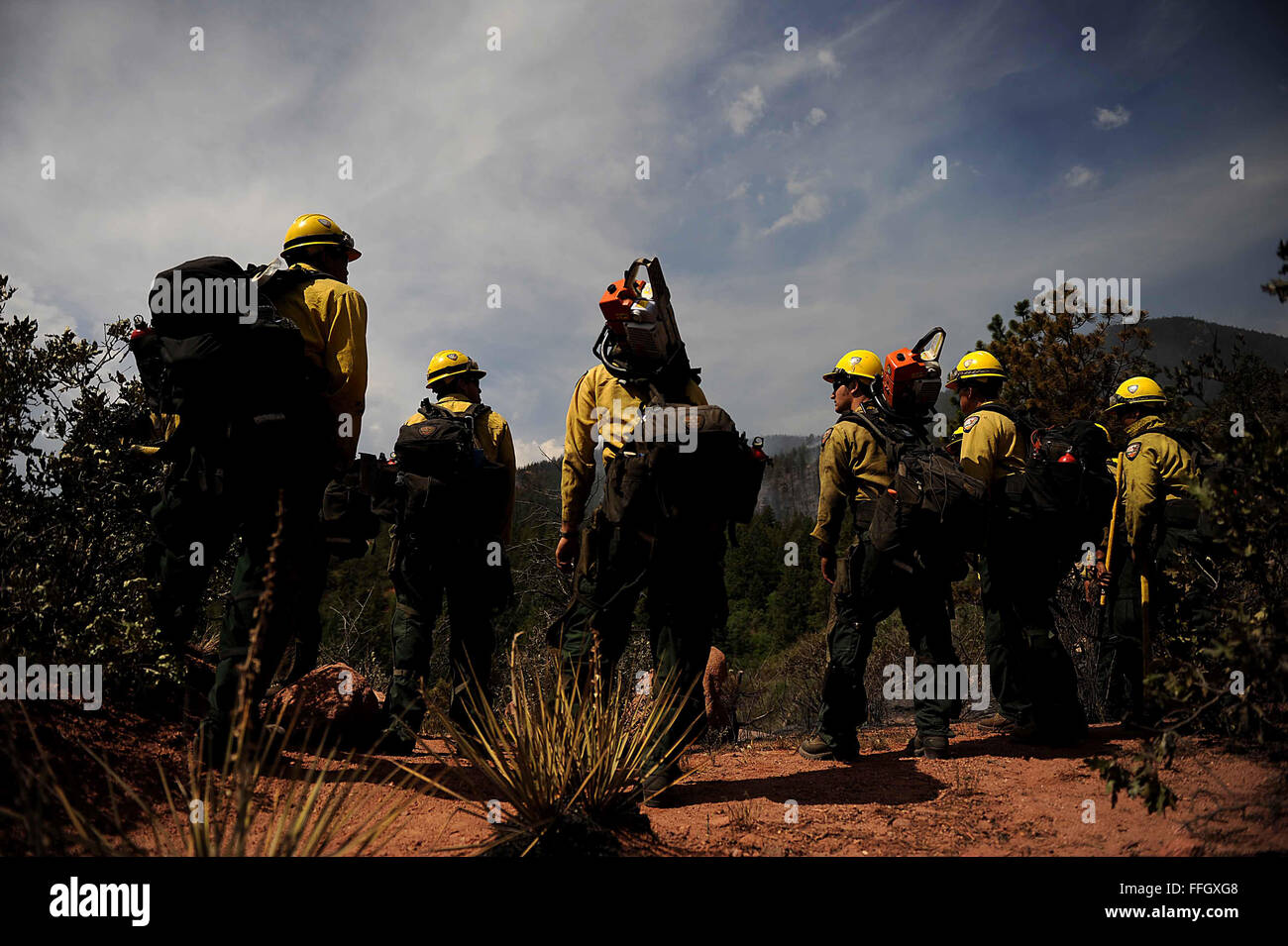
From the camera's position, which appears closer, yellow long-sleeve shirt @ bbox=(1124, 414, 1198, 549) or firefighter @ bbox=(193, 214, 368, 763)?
firefighter @ bbox=(193, 214, 368, 763)

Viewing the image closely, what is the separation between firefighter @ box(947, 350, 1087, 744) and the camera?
4738 millimetres

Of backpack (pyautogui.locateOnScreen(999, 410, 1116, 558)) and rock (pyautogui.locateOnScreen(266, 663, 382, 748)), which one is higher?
backpack (pyautogui.locateOnScreen(999, 410, 1116, 558))

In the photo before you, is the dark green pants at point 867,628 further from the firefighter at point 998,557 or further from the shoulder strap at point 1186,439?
the shoulder strap at point 1186,439

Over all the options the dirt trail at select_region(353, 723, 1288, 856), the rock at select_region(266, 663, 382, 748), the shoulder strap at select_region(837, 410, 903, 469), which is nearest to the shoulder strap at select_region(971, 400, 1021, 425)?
the shoulder strap at select_region(837, 410, 903, 469)

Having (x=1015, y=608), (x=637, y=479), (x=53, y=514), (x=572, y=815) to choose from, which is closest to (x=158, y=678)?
(x=53, y=514)

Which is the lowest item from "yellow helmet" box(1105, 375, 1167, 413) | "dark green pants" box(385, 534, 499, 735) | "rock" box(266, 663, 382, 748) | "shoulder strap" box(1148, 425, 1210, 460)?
"rock" box(266, 663, 382, 748)

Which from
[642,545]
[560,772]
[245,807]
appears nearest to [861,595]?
[642,545]

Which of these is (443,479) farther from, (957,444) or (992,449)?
(957,444)

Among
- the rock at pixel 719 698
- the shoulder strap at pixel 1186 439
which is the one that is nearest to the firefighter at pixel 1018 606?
the shoulder strap at pixel 1186 439

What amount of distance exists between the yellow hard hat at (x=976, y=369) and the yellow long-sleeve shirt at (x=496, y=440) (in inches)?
127

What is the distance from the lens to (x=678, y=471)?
3.49 m

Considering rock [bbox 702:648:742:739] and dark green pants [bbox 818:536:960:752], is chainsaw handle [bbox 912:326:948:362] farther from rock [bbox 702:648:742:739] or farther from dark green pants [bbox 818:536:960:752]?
rock [bbox 702:648:742:739]

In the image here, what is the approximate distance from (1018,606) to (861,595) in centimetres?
120

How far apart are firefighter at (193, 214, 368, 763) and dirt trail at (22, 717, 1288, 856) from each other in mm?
533
